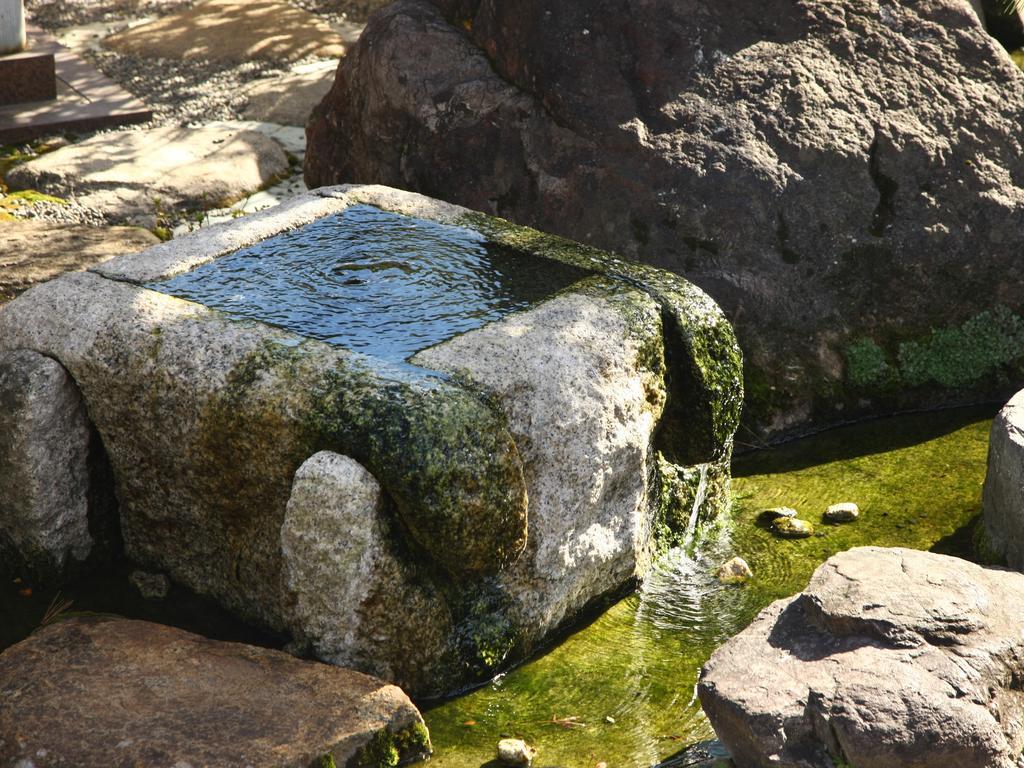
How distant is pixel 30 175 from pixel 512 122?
3.33 metres

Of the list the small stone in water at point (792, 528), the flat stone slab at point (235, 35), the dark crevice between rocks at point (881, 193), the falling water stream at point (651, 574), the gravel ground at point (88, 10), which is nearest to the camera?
the falling water stream at point (651, 574)

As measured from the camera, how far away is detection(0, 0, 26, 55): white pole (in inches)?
363

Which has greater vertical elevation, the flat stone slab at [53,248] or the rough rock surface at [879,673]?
the flat stone slab at [53,248]

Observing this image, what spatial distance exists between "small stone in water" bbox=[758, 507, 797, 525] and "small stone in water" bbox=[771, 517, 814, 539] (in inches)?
1.9

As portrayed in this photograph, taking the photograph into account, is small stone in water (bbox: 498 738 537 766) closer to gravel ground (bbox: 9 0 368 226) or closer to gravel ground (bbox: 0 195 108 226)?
gravel ground (bbox: 0 195 108 226)

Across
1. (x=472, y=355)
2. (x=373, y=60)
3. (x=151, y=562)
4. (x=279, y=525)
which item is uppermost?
(x=373, y=60)

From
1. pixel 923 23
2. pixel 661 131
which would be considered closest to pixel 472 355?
pixel 661 131

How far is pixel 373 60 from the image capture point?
7070 millimetres

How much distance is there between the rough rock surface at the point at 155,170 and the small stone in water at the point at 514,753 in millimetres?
4906

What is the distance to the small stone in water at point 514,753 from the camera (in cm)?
384

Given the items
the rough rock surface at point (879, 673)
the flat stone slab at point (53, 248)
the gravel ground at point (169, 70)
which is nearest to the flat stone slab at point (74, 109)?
the gravel ground at point (169, 70)

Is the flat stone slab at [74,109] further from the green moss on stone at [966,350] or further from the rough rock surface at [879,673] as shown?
the rough rock surface at [879,673]

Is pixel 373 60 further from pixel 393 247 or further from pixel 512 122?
pixel 393 247

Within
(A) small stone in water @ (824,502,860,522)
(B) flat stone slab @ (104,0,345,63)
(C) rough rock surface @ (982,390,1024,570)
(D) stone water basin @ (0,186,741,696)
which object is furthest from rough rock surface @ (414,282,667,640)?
(B) flat stone slab @ (104,0,345,63)
